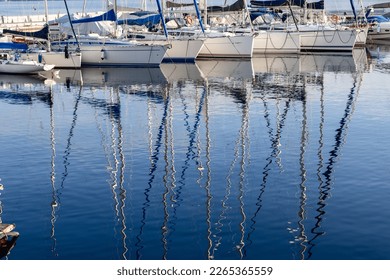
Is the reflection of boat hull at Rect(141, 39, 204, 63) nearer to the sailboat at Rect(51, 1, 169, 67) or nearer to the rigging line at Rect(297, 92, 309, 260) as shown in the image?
the sailboat at Rect(51, 1, 169, 67)

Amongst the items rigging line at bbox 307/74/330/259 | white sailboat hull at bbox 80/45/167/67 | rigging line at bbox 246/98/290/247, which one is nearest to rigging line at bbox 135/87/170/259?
rigging line at bbox 246/98/290/247

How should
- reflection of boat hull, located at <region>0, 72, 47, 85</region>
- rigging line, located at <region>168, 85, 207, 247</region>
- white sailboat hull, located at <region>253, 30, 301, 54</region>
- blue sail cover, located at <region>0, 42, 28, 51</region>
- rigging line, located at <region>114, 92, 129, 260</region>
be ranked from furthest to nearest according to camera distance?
white sailboat hull, located at <region>253, 30, 301, 54</region> < blue sail cover, located at <region>0, 42, 28, 51</region> < reflection of boat hull, located at <region>0, 72, 47, 85</region> < rigging line, located at <region>168, 85, 207, 247</region> < rigging line, located at <region>114, 92, 129, 260</region>

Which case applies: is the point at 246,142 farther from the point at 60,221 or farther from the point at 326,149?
the point at 60,221

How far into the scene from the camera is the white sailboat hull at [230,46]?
86.2 meters

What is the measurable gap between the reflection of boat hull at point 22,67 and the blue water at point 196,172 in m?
8.46

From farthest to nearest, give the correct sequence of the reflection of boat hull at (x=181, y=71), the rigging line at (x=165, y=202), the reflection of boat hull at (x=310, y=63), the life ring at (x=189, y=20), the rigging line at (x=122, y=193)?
1. the life ring at (x=189, y=20)
2. the reflection of boat hull at (x=310, y=63)
3. the reflection of boat hull at (x=181, y=71)
4. the rigging line at (x=122, y=193)
5. the rigging line at (x=165, y=202)

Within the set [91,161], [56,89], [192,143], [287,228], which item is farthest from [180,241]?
[56,89]

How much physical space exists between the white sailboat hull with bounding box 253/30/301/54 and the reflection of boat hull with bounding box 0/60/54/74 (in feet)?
102

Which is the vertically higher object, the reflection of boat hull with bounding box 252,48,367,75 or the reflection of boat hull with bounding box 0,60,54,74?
the reflection of boat hull with bounding box 0,60,54,74

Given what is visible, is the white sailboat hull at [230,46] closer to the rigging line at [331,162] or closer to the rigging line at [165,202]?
the rigging line at [331,162]

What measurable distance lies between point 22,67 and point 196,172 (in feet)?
140

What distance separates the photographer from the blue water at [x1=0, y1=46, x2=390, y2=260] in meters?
24.6

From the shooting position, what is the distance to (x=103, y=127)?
45094 millimetres

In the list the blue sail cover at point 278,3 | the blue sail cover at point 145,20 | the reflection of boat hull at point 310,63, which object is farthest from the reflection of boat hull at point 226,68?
the blue sail cover at point 278,3
